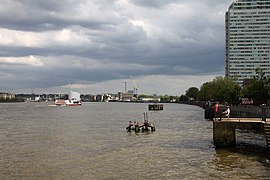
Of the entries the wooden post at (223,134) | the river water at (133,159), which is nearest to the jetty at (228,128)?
the wooden post at (223,134)

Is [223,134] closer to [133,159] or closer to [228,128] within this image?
[228,128]

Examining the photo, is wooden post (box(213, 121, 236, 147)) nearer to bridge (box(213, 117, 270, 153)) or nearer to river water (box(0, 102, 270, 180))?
bridge (box(213, 117, 270, 153))

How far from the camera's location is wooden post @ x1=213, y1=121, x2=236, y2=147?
126ft

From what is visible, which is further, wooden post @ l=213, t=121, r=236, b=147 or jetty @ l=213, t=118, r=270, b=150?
wooden post @ l=213, t=121, r=236, b=147

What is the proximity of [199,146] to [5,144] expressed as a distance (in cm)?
2323

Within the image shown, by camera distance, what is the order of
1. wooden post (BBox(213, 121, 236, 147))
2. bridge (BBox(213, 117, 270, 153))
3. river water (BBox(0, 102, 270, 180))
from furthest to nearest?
wooden post (BBox(213, 121, 236, 147)) → bridge (BBox(213, 117, 270, 153)) → river water (BBox(0, 102, 270, 180))

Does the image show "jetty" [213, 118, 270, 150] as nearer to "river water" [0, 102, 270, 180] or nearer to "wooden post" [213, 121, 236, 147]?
"wooden post" [213, 121, 236, 147]

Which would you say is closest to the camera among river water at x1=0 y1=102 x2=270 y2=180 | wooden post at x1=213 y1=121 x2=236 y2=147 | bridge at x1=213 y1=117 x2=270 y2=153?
river water at x1=0 y1=102 x2=270 y2=180

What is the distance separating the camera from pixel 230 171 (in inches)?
1136

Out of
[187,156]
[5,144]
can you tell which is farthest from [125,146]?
[5,144]

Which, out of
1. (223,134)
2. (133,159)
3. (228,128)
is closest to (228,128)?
(228,128)

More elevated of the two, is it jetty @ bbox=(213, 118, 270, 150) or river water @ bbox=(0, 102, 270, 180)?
jetty @ bbox=(213, 118, 270, 150)

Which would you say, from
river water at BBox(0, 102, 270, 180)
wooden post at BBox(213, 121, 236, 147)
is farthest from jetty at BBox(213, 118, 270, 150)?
river water at BBox(0, 102, 270, 180)

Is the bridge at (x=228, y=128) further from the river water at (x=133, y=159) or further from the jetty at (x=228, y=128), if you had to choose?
the river water at (x=133, y=159)
